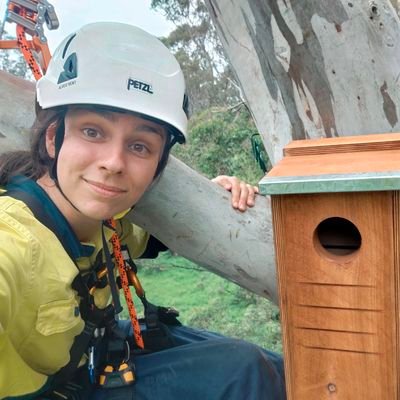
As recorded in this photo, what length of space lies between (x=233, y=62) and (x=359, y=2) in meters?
0.37

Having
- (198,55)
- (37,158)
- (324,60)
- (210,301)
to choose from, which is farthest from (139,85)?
(198,55)

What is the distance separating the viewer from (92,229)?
56.2 inches

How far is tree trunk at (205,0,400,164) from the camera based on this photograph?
127 centimetres

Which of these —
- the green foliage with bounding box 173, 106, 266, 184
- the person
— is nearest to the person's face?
the person

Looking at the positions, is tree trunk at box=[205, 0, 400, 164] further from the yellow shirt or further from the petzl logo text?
the yellow shirt

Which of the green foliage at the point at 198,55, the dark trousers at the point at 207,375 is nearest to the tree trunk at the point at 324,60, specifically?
Answer: the dark trousers at the point at 207,375

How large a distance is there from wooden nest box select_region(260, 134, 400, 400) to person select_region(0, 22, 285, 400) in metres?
0.44

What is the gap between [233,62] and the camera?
4.75 feet

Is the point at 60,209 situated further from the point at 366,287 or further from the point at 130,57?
the point at 366,287

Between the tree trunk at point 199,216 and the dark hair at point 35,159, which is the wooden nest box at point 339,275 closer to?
the tree trunk at point 199,216

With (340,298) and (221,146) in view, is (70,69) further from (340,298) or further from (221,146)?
(221,146)

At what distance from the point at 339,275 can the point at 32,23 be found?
1.17 metres

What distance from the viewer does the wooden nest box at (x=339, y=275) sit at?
2.84 ft

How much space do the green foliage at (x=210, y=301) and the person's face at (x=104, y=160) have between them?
257 cm
